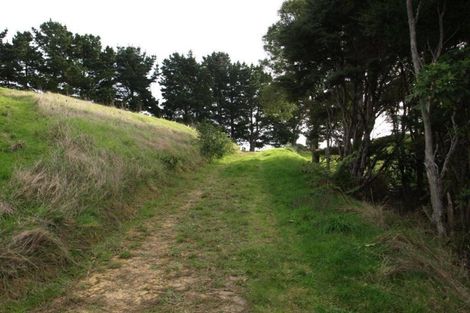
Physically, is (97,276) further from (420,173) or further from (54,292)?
(420,173)

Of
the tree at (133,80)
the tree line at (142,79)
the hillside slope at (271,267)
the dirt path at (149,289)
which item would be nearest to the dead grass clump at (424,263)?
the hillside slope at (271,267)

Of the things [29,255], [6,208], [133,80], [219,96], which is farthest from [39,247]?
[219,96]

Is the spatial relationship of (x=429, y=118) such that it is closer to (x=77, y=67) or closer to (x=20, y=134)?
(x=20, y=134)

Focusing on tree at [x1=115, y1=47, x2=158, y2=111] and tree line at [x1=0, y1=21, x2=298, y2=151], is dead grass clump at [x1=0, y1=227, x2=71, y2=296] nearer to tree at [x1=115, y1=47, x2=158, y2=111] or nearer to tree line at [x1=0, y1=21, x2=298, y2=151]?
tree line at [x1=0, y1=21, x2=298, y2=151]

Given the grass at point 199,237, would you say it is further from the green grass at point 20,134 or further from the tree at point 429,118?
the tree at point 429,118

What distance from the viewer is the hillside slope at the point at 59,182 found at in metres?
7.07

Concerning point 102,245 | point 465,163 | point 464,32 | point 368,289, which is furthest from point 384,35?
point 102,245

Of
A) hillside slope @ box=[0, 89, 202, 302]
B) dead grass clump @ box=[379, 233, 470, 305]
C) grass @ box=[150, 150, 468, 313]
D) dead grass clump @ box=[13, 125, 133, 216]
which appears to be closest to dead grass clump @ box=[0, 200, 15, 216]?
hillside slope @ box=[0, 89, 202, 302]

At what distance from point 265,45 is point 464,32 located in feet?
72.8

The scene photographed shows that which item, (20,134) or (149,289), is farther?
(20,134)

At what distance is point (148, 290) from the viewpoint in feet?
21.7

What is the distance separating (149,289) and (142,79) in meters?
53.9

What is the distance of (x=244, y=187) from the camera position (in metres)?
16.7

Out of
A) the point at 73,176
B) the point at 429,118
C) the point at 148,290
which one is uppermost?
the point at 429,118
